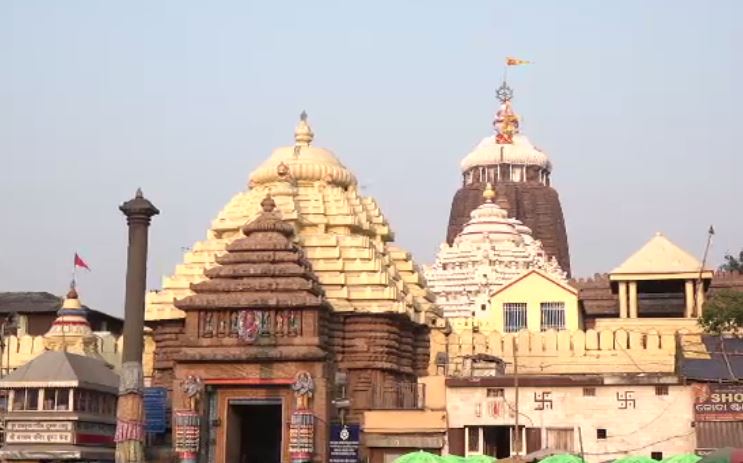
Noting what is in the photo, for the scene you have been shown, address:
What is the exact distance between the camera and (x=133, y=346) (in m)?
37.9

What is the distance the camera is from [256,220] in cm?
4422

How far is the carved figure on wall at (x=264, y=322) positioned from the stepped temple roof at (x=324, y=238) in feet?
4.60

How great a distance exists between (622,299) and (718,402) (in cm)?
1888

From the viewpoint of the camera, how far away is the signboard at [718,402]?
38750 millimetres

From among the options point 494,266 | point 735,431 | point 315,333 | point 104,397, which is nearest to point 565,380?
point 735,431

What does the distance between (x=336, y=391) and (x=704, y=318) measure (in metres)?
15.1

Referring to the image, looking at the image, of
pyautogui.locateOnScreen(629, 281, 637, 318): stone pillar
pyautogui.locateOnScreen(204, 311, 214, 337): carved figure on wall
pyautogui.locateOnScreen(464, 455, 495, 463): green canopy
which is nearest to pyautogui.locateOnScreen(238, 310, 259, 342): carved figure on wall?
pyautogui.locateOnScreen(204, 311, 214, 337): carved figure on wall

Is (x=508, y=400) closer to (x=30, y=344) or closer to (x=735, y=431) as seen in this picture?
(x=735, y=431)

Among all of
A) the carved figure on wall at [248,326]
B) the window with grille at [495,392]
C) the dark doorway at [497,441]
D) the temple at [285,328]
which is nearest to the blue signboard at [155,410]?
the temple at [285,328]

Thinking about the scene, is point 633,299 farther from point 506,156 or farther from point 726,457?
point 506,156

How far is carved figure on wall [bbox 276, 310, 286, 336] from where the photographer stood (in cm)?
4153

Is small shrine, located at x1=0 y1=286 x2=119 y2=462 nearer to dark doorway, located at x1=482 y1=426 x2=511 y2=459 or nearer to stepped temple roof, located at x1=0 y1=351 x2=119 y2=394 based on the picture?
stepped temple roof, located at x1=0 y1=351 x2=119 y2=394

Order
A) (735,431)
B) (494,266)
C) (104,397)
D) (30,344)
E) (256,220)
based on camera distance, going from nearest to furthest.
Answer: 1. (735,431)
2. (104,397)
3. (256,220)
4. (30,344)
5. (494,266)

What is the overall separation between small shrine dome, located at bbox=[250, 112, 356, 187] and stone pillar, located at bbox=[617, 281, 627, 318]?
44.5ft
